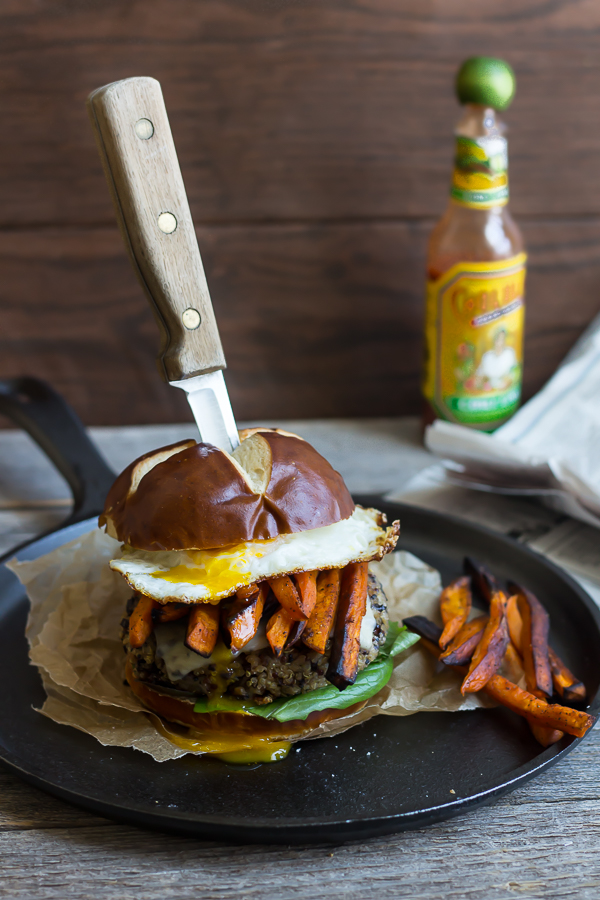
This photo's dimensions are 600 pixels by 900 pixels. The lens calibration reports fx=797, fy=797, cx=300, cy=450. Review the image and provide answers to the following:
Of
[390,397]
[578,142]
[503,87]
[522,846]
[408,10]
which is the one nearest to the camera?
[522,846]

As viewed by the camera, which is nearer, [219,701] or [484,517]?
[219,701]

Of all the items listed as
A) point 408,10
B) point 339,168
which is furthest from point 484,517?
point 408,10

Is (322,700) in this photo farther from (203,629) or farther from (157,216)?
(157,216)

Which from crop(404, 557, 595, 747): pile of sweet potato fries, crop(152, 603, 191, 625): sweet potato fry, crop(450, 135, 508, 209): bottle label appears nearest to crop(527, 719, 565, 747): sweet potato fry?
crop(404, 557, 595, 747): pile of sweet potato fries

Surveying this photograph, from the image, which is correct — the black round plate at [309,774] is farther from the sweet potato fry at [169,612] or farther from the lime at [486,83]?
the lime at [486,83]

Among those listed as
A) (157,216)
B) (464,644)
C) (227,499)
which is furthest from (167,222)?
(464,644)

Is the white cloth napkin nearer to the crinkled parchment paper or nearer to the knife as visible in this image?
the crinkled parchment paper

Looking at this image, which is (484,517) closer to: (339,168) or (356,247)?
(356,247)
